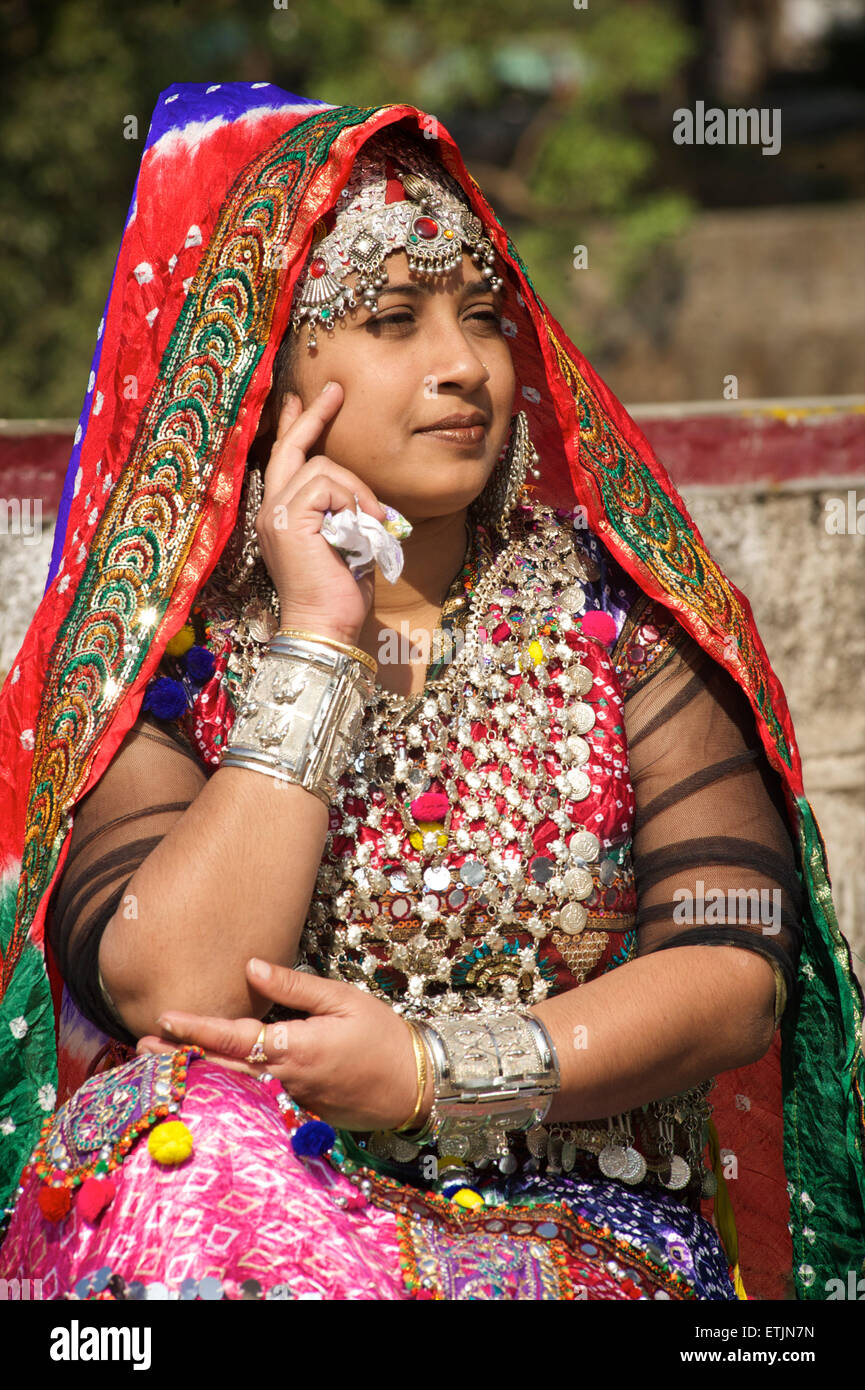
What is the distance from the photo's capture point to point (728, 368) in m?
11.4

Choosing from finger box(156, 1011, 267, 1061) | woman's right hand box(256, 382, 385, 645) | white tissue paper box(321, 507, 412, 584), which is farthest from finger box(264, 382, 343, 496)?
finger box(156, 1011, 267, 1061)

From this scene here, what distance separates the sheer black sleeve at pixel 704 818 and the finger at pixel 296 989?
1.68ft

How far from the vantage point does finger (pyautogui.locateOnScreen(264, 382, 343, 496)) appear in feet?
7.75

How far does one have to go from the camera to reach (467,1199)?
2350mm

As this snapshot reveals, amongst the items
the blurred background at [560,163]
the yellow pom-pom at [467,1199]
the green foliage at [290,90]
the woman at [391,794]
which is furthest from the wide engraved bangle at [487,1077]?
the green foliage at [290,90]

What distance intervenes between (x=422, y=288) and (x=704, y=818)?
89cm

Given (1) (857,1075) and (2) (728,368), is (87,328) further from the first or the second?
(1) (857,1075)

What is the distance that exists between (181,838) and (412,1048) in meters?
0.42

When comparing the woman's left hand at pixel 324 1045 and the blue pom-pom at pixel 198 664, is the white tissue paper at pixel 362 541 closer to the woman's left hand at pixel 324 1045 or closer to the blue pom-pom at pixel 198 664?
the blue pom-pom at pixel 198 664

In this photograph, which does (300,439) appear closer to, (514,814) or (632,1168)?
(514,814)

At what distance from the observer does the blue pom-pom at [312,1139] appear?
6.85ft

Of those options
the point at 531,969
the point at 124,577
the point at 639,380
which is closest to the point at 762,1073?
the point at 531,969

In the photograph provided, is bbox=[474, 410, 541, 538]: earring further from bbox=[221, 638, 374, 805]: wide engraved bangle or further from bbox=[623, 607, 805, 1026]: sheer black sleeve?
bbox=[221, 638, 374, 805]: wide engraved bangle

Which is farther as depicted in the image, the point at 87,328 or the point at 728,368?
the point at 728,368
